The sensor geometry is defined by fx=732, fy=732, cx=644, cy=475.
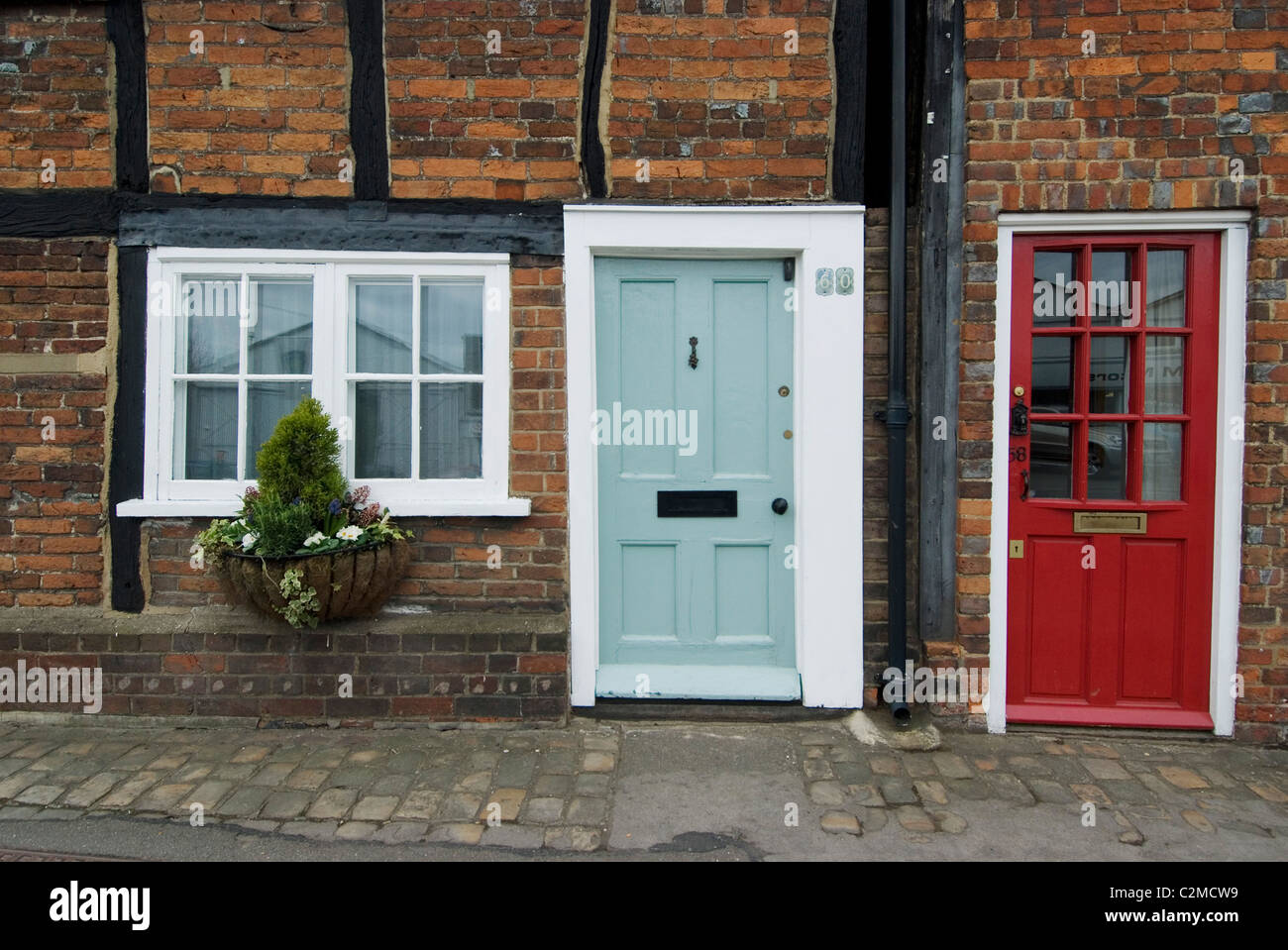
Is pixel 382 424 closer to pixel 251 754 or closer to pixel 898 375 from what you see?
pixel 251 754

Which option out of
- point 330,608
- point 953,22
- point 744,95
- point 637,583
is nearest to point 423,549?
point 330,608

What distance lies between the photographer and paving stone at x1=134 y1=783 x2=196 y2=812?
2980mm

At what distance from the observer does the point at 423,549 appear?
3750 millimetres

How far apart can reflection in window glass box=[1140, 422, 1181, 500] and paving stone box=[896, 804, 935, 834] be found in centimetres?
203

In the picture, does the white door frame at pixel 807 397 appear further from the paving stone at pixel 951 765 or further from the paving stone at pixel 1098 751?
the paving stone at pixel 1098 751

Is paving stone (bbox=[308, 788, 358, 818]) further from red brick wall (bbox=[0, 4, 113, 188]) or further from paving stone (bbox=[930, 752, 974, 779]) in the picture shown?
red brick wall (bbox=[0, 4, 113, 188])

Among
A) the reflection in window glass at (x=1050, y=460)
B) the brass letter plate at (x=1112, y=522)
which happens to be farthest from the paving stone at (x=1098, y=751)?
the reflection in window glass at (x=1050, y=460)

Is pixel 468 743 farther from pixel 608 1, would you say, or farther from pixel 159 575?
pixel 608 1

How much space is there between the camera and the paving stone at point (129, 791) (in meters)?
3.01

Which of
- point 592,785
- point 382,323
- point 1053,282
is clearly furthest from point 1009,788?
point 382,323

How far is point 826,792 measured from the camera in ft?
10.2

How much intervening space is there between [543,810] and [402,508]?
1.62m

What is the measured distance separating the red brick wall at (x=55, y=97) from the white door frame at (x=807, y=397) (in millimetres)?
2427

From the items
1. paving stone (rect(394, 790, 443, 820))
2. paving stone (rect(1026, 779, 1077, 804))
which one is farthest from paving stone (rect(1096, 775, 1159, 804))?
paving stone (rect(394, 790, 443, 820))
